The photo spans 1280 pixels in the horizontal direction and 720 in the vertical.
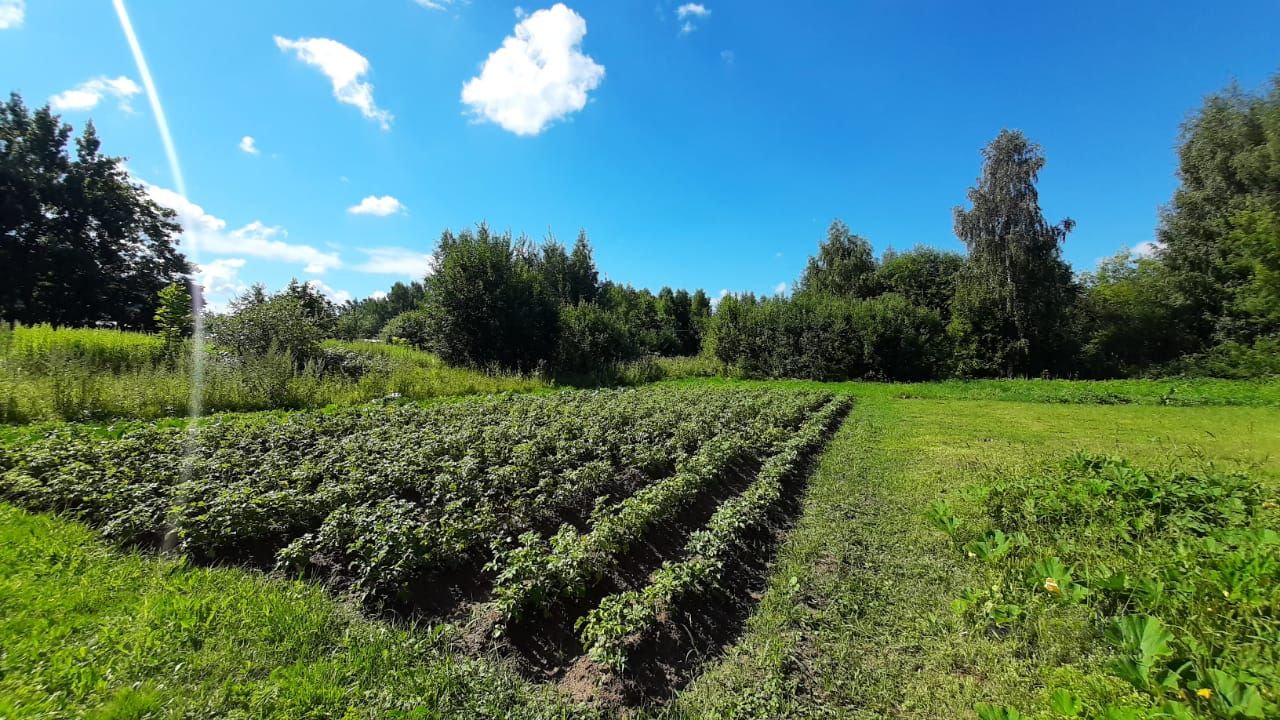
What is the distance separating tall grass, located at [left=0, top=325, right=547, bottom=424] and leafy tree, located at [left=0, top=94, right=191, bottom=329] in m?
15.5

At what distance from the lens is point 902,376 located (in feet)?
70.6

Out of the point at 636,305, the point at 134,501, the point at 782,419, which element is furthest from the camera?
the point at 636,305

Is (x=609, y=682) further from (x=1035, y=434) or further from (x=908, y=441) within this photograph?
(x=1035, y=434)

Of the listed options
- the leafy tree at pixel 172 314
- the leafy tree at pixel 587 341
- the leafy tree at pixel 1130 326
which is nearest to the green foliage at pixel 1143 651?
the leafy tree at pixel 172 314

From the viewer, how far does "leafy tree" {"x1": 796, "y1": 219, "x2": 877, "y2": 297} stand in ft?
107

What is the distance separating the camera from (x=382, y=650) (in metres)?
2.61

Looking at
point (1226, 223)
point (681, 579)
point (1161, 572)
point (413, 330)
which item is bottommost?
point (681, 579)

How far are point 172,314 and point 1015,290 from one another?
3243 centimetres

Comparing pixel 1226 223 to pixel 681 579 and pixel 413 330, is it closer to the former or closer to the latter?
pixel 681 579

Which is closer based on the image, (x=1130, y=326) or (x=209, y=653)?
(x=209, y=653)

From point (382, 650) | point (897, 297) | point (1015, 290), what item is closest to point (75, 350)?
point (382, 650)

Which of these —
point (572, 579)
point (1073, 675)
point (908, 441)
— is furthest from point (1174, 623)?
point (908, 441)

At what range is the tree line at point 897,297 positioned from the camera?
1786cm

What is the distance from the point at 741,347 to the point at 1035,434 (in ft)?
48.2
